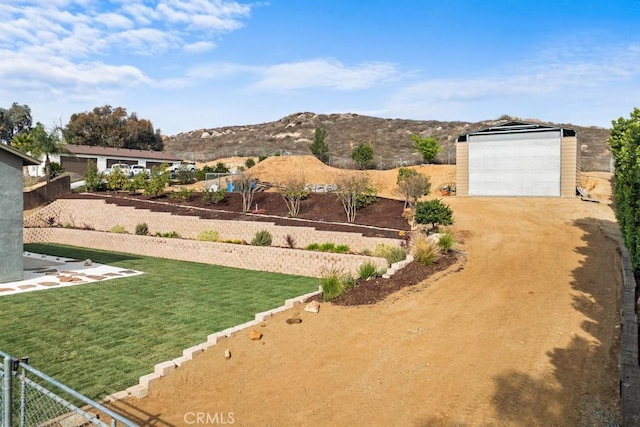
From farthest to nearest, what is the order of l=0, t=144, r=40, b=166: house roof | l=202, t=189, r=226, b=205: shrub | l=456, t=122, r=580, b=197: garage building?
l=202, t=189, r=226, b=205: shrub, l=456, t=122, r=580, b=197: garage building, l=0, t=144, r=40, b=166: house roof

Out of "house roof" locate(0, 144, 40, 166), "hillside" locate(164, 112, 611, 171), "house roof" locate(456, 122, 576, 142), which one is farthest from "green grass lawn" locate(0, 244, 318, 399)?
"hillside" locate(164, 112, 611, 171)

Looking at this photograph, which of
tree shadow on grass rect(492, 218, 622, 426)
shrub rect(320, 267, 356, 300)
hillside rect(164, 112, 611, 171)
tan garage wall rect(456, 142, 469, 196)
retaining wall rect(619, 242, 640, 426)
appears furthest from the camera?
hillside rect(164, 112, 611, 171)

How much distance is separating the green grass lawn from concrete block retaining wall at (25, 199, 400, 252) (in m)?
3.20

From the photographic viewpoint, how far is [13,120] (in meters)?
72.9

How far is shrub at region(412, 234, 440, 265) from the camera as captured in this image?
44.5 ft

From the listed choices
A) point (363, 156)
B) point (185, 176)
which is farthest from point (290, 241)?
point (363, 156)

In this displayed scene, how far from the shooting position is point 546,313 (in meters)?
9.60

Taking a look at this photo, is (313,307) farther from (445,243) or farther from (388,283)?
(445,243)

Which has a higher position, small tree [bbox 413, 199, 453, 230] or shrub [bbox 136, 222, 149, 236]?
small tree [bbox 413, 199, 453, 230]

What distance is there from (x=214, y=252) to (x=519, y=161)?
20500 millimetres

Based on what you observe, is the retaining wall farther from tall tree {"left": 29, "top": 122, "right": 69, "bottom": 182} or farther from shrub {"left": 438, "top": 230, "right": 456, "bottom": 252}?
tall tree {"left": 29, "top": 122, "right": 69, "bottom": 182}

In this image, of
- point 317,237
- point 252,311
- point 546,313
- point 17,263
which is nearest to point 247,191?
point 317,237

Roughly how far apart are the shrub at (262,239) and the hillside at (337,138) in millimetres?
32782

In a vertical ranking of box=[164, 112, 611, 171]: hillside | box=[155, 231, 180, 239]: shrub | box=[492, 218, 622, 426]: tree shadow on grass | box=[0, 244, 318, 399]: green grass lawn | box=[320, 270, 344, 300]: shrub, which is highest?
box=[164, 112, 611, 171]: hillside
